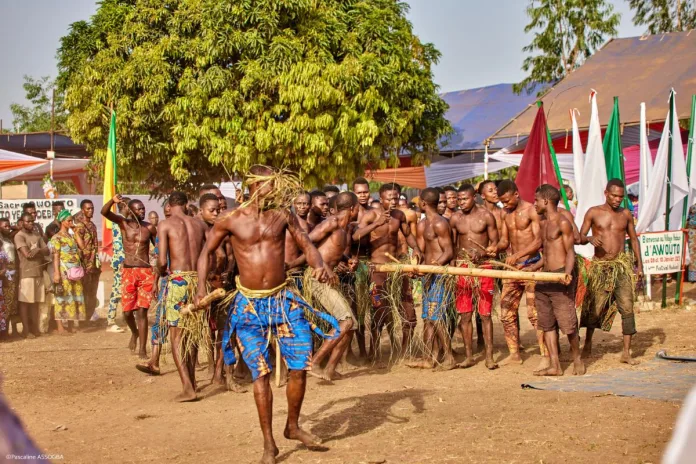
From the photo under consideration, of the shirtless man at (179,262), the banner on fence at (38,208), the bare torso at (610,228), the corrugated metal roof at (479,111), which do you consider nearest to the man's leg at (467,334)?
the bare torso at (610,228)

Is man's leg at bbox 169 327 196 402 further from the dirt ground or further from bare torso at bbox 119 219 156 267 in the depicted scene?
bare torso at bbox 119 219 156 267

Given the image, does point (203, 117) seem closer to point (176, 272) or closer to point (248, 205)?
point (176, 272)

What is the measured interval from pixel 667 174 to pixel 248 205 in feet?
29.9

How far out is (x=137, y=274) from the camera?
1018cm

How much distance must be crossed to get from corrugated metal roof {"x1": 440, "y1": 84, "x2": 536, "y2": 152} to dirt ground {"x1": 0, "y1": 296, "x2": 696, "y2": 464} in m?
15.9

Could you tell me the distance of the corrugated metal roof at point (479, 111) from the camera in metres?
25.2

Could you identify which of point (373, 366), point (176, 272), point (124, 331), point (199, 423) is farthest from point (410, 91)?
point (199, 423)

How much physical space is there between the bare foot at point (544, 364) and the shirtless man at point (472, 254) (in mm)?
494

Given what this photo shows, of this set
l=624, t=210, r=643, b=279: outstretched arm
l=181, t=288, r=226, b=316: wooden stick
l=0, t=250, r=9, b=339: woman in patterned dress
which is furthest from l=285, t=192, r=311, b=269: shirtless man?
l=0, t=250, r=9, b=339: woman in patterned dress

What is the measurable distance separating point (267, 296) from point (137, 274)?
4.82m

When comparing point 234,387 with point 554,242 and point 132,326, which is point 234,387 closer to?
point 132,326

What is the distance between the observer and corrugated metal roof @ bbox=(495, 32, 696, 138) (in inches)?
685

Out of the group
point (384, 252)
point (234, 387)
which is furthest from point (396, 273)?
point (234, 387)

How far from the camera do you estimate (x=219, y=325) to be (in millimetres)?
8523
